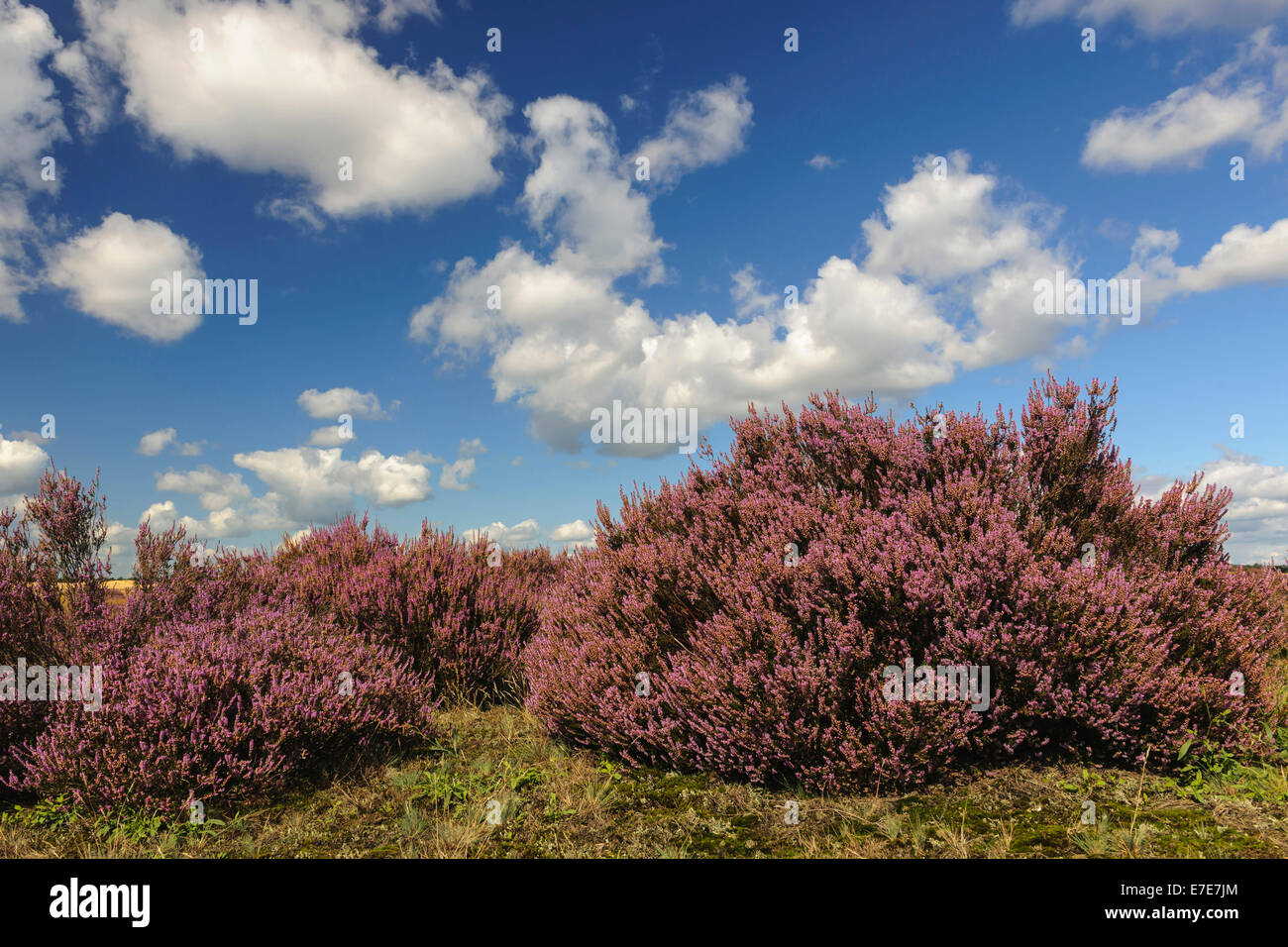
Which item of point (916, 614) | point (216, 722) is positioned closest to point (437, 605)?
point (216, 722)

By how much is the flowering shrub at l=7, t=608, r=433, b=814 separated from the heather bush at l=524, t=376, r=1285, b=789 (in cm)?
148

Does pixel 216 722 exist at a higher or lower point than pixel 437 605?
lower

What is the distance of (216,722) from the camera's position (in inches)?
202

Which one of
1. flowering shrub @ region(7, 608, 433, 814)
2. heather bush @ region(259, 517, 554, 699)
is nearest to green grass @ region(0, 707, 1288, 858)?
flowering shrub @ region(7, 608, 433, 814)

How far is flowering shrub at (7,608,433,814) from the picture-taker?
4781 millimetres

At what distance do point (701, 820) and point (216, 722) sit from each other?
3.48 meters

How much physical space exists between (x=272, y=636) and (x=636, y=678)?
3054 mm

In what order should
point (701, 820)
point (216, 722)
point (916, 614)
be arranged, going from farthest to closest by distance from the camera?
point (216, 722), point (916, 614), point (701, 820)

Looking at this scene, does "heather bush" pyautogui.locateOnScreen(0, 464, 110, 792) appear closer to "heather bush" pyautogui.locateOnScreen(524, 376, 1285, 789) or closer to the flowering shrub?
the flowering shrub

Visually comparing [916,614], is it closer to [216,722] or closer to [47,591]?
[216,722]

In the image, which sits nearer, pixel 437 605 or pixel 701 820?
pixel 701 820

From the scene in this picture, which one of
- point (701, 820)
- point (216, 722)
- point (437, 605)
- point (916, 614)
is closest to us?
point (701, 820)

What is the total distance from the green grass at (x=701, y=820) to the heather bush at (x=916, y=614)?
240 millimetres

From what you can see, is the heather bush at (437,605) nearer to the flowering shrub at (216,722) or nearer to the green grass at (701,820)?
the flowering shrub at (216,722)
